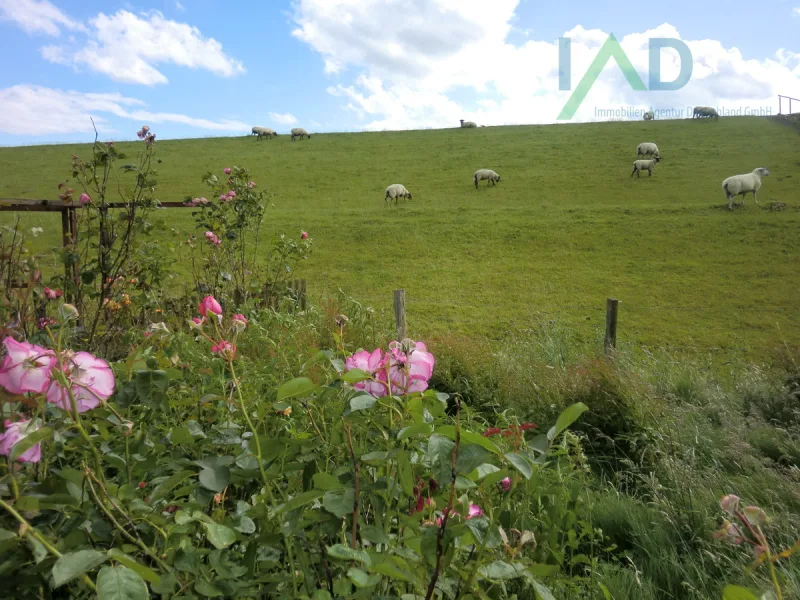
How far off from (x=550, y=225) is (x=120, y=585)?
19423 millimetres

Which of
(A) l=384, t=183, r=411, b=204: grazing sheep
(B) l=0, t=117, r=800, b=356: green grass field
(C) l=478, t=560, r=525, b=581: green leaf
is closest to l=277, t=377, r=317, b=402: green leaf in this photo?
(C) l=478, t=560, r=525, b=581: green leaf

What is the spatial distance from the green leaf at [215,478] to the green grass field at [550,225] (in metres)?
7.00

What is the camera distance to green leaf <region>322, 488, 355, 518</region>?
2.75ft

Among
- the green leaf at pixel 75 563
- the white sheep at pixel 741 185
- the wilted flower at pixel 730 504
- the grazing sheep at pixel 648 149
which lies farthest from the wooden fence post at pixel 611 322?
the grazing sheep at pixel 648 149

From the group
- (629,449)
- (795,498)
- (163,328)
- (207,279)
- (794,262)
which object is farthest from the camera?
(794,262)

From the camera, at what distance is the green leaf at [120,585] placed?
2.09 ft

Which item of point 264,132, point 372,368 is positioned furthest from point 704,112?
point 372,368

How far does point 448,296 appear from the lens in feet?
43.9

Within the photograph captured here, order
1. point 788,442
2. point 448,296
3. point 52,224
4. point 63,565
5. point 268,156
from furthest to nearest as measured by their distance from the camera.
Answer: point 268,156 → point 52,224 → point 448,296 → point 788,442 → point 63,565

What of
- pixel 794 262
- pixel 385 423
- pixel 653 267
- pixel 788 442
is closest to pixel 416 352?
pixel 385 423

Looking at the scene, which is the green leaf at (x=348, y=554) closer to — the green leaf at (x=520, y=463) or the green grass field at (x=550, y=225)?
the green leaf at (x=520, y=463)

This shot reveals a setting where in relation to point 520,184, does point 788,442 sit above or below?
below

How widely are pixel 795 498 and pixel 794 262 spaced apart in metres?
14.2

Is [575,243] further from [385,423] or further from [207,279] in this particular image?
[385,423]
